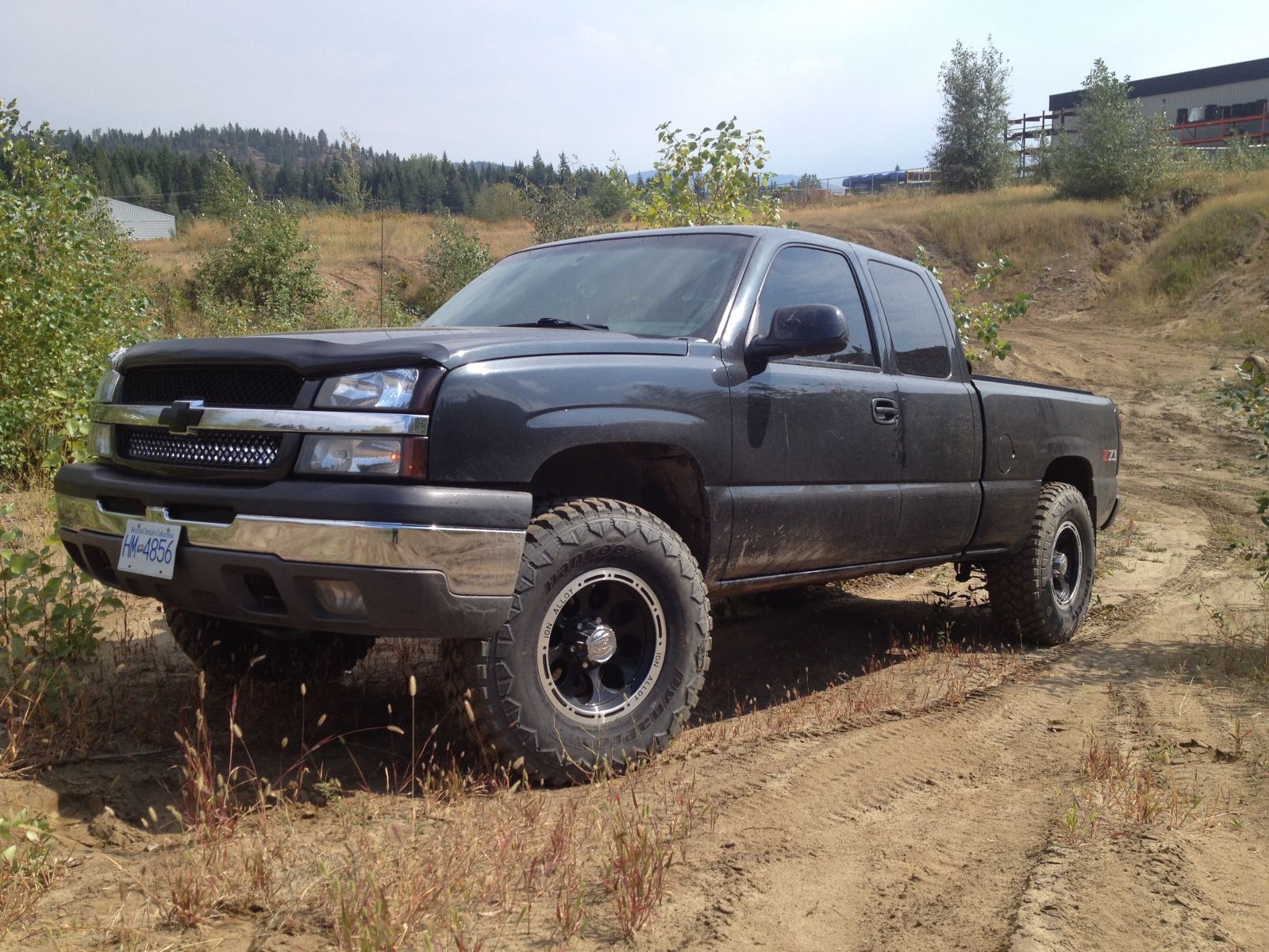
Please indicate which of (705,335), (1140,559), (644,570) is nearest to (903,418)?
(705,335)

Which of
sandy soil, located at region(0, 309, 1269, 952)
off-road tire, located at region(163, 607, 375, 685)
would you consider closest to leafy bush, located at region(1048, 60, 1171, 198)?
sandy soil, located at region(0, 309, 1269, 952)

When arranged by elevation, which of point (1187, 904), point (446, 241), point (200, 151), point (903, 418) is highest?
point (200, 151)

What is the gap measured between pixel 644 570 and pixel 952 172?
4139 centimetres

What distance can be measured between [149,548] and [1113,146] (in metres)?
35.9

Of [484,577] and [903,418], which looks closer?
[484,577]

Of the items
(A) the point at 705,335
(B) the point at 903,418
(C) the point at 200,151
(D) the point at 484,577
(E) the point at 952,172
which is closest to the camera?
(D) the point at 484,577

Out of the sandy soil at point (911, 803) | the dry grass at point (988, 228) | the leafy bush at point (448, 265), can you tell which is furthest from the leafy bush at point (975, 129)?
the sandy soil at point (911, 803)

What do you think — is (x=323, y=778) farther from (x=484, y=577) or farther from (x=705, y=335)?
(x=705, y=335)

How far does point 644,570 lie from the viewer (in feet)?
11.4

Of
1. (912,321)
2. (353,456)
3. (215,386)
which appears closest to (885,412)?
(912,321)

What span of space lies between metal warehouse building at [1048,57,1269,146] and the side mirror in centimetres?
5172

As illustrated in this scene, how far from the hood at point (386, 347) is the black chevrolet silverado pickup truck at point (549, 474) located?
0.04 ft

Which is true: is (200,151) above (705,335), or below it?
above

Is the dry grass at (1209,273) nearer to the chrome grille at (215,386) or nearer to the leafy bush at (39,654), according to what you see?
the leafy bush at (39,654)
